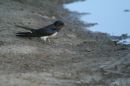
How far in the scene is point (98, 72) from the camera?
8.55 metres

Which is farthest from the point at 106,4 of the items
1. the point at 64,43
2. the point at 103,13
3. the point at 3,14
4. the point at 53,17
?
the point at 64,43

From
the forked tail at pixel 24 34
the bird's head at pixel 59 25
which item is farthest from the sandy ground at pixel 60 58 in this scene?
the bird's head at pixel 59 25

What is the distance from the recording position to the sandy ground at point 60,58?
7.98 meters

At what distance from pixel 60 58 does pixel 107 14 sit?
7.74 metres

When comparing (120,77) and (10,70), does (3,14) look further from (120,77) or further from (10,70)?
(120,77)

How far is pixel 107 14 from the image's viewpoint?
57.1 feet

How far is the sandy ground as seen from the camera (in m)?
7.98

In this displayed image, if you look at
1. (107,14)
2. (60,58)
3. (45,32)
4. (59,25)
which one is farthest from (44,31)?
(107,14)

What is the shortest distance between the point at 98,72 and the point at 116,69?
342 mm

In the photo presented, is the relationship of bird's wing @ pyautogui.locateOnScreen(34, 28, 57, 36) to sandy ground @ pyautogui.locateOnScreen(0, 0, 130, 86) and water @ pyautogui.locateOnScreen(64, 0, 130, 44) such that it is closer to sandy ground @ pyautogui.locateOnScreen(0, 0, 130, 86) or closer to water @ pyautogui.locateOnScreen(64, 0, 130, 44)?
sandy ground @ pyautogui.locateOnScreen(0, 0, 130, 86)

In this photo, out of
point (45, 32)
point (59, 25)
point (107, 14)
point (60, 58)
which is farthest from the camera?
point (107, 14)

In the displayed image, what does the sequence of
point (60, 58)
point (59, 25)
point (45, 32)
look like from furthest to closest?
point (59, 25) → point (45, 32) → point (60, 58)

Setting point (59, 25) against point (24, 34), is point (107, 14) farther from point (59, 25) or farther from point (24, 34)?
point (24, 34)

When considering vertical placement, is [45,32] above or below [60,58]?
above
